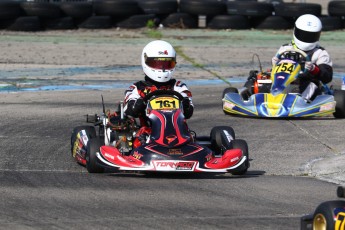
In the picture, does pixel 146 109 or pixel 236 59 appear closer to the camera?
pixel 146 109

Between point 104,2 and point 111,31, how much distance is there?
28.6 inches

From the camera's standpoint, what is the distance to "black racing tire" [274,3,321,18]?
23.0 meters

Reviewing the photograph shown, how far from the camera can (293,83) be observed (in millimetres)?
12992

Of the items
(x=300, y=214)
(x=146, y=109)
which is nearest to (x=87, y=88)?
(x=146, y=109)

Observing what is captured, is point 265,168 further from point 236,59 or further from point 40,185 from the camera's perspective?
point 236,59

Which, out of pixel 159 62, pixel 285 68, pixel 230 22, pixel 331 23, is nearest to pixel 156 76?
pixel 159 62

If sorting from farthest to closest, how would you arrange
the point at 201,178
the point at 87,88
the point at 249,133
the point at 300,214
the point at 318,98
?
1. the point at 87,88
2. the point at 318,98
3. the point at 249,133
4. the point at 201,178
5. the point at 300,214

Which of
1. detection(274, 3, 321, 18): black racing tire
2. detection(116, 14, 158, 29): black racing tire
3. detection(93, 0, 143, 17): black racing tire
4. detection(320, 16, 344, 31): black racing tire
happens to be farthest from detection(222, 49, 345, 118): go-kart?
detection(320, 16, 344, 31): black racing tire

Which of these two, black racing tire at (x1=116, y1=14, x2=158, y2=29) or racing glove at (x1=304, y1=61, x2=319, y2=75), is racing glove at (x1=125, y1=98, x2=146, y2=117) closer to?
racing glove at (x1=304, y1=61, x2=319, y2=75)

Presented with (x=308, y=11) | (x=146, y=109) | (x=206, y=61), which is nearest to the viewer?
(x=146, y=109)

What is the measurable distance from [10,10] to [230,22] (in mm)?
5340

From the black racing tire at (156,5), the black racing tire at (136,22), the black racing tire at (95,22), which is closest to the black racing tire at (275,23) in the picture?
the black racing tire at (156,5)

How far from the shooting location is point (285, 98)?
499 inches

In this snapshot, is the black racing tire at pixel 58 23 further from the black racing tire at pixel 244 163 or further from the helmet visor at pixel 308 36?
the black racing tire at pixel 244 163
